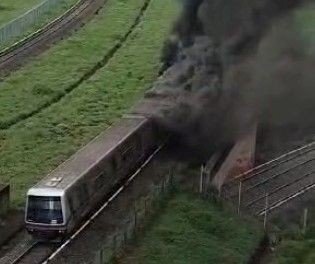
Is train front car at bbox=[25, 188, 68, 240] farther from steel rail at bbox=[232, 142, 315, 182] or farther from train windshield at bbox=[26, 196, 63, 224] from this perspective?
steel rail at bbox=[232, 142, 315, 182]

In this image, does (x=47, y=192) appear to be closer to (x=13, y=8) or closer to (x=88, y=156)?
(x=88, y=156)

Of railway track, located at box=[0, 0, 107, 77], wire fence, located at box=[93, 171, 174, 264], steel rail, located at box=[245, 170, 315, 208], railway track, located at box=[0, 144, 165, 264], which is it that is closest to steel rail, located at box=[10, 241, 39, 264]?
railway track, located at box=[0, 144, 165, 264]

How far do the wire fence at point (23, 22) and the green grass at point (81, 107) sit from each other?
4.61 meters

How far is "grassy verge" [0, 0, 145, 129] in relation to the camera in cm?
4984

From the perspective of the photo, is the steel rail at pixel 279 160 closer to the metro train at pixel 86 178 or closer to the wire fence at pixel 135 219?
the wire fence at pixel 135 219

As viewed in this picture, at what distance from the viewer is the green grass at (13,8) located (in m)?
69.9

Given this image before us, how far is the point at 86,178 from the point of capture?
109 feet

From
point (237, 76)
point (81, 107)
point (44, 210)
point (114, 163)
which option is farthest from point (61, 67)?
point (44, 210)

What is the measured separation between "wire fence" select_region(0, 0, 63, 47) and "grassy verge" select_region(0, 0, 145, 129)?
4.35 meters

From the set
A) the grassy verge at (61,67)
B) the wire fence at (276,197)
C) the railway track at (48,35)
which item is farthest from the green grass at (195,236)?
the railway track at (48,35)

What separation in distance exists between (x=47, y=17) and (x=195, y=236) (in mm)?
42984

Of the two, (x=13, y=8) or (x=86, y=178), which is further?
(x=13, y=8)

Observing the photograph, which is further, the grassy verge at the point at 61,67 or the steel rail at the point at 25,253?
the grassy verge at the point at 61,67

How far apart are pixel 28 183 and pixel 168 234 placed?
Result: 848 centimetres
